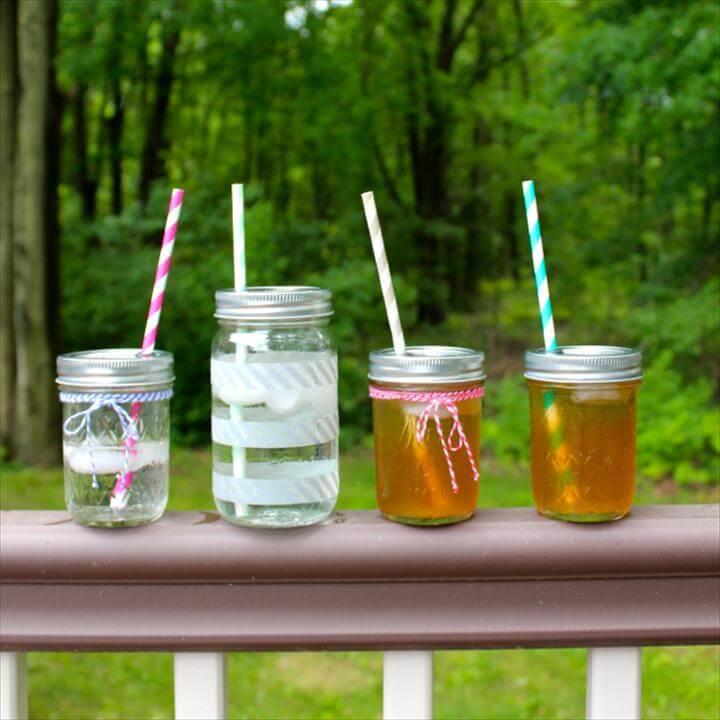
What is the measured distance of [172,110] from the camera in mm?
14727

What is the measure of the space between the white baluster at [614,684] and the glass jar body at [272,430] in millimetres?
330

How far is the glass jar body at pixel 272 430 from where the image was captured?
1.24 meters

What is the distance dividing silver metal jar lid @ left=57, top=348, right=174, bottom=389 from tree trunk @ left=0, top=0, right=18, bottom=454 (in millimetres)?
6078

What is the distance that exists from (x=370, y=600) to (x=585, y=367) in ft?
1.23

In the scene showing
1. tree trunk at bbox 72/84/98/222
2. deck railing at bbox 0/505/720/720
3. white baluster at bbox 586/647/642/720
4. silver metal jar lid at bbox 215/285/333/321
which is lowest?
white baluster at bbox 586/647/642/720

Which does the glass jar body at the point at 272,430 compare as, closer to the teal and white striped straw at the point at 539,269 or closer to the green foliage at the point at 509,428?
the teal and white striped straw at the point at 539,269

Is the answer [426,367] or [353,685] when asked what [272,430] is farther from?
[353,685]

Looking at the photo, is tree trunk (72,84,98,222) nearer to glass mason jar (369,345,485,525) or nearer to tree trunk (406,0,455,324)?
tree trunk (406,0,455,324)

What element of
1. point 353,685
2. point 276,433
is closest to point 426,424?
point 276,433

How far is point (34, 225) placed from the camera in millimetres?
7043

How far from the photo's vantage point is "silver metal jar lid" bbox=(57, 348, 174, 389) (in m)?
1.25

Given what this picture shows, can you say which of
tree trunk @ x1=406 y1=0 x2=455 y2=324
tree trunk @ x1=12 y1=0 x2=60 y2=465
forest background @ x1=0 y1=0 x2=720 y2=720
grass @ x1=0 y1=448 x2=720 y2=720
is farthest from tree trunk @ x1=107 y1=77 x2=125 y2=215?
grass @ x1=0 y1=448 x2=720 y2=720

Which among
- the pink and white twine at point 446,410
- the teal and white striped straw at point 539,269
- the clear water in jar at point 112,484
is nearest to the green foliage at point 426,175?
the teal and white striped straw at point 539,269

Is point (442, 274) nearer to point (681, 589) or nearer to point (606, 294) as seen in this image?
point (606, 294)
